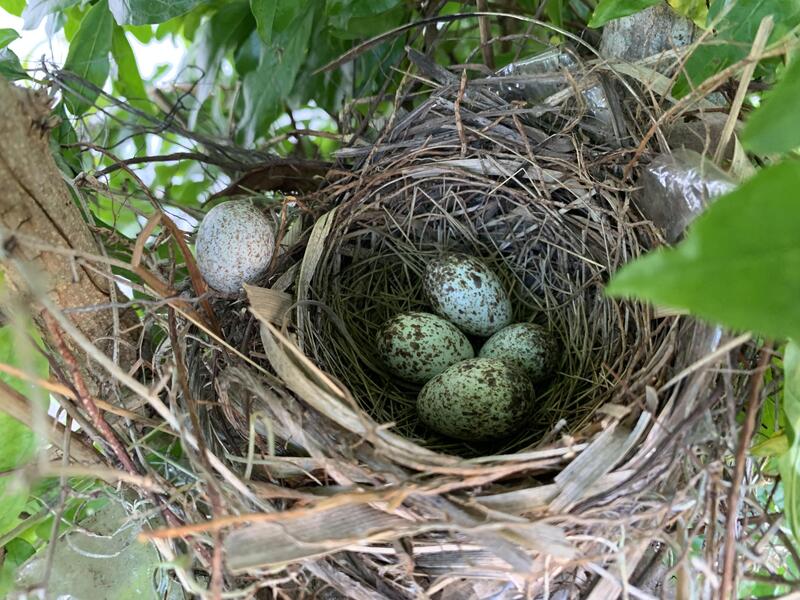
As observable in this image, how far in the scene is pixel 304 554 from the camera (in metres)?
0.66

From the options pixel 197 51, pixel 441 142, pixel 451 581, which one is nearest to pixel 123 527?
pixel 451 581

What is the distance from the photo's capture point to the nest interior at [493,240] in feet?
3.28

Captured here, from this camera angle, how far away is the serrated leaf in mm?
975

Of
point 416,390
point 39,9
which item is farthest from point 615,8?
point 39,9

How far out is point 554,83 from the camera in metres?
1.04

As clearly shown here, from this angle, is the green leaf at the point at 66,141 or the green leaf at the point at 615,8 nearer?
the green leaf at the point at 615,8

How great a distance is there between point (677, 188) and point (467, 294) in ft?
1.31

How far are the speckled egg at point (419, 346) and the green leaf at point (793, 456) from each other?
0.57 meters

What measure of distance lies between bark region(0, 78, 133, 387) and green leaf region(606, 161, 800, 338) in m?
0.53

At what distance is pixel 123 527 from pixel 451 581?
1.32 ft

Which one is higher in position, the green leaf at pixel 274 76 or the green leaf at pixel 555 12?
the green leaf at pixel 274 76

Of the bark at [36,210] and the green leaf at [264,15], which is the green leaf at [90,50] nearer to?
the green leaf at [264,15]

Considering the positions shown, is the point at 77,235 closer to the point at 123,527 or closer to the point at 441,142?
the point at 123,527

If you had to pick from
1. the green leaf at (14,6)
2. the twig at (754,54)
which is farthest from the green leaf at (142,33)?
the twig at (754,54)
